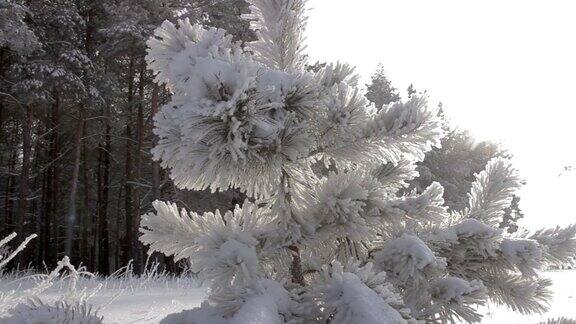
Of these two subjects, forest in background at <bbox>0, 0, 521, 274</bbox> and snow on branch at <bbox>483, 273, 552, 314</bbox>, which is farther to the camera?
forest in background at <bbox>0, 0, 521, 274</bbox>

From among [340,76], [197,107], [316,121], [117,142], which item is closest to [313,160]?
[316,121]

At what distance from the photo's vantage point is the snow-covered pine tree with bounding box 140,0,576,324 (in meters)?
1.40

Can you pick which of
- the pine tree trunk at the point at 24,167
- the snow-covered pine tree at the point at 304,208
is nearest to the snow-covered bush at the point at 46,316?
the snow-covered pine tree at the point at 304,208

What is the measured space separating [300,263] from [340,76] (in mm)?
715

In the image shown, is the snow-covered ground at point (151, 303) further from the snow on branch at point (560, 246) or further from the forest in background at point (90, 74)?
the forest in background at point (90, 74)

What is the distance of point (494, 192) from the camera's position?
81.7 inches

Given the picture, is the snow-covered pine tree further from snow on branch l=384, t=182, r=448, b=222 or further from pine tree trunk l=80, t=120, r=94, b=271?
pine tree trunk l=80, t=120, r=94, b=271

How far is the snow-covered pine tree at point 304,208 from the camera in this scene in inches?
55.1

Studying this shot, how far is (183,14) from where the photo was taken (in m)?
13.3

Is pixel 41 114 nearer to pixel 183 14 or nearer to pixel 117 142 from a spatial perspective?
pixel 117 142

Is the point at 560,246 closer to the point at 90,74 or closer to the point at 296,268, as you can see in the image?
the point at 296,268

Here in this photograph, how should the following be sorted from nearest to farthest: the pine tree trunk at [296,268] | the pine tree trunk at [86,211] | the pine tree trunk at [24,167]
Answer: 1. the pine tree trunk at [296,268]
2. the pine tree trunk at [24,167]
3. the pine tree trunk at [86,211]

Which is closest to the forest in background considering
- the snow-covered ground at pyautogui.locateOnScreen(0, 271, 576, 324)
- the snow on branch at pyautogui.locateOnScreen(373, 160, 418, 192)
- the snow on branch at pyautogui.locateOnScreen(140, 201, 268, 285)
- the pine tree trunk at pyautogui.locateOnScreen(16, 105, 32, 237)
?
the pine tree trunk at pyautogui.locateOnScreen(16, 105, 32, 237)

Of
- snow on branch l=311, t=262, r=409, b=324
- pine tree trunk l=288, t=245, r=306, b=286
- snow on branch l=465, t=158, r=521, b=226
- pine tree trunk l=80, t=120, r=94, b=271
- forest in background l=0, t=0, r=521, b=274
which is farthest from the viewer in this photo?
pine tree trunk l=80, t=120, r=94, b=271
